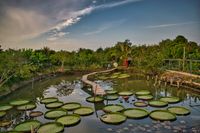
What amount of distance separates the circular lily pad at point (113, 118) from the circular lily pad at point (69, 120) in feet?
2.51

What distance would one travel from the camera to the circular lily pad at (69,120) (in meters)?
6.40

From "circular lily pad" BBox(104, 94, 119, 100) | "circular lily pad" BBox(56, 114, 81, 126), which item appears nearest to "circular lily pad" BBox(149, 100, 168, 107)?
"circular lily pad" BBox(104, 94, 119, 100)

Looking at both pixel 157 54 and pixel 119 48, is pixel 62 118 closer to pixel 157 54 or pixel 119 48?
pixel 157 54

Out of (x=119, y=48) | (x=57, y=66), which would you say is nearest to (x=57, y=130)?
(x=57, y=66)

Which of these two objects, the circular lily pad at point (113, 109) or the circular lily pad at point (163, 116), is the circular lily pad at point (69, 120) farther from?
the circular lily pad at point (163, 116)

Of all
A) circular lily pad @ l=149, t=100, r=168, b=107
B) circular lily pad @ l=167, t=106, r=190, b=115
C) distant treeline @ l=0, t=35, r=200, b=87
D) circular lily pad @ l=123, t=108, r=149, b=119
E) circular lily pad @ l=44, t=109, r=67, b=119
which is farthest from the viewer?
distant treeline @ l=0, t=35, r=200, b=87

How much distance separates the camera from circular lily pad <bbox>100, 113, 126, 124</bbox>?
6.42m

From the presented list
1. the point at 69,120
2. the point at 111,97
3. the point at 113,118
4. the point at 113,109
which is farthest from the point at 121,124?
the point at 111,97

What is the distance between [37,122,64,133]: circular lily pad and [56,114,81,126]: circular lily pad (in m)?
0.28

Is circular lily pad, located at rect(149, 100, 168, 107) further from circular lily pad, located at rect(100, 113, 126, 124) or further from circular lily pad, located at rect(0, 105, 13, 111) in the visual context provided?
circular lily pad, located at rect(0, 105, 13, 111)

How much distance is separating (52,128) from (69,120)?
78 cm

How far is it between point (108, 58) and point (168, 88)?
449 inches

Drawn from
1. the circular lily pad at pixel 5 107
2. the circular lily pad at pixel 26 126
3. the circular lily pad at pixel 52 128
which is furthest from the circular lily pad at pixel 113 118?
the circular lily pad at pixel 5 107

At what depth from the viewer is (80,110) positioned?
7.64 m
